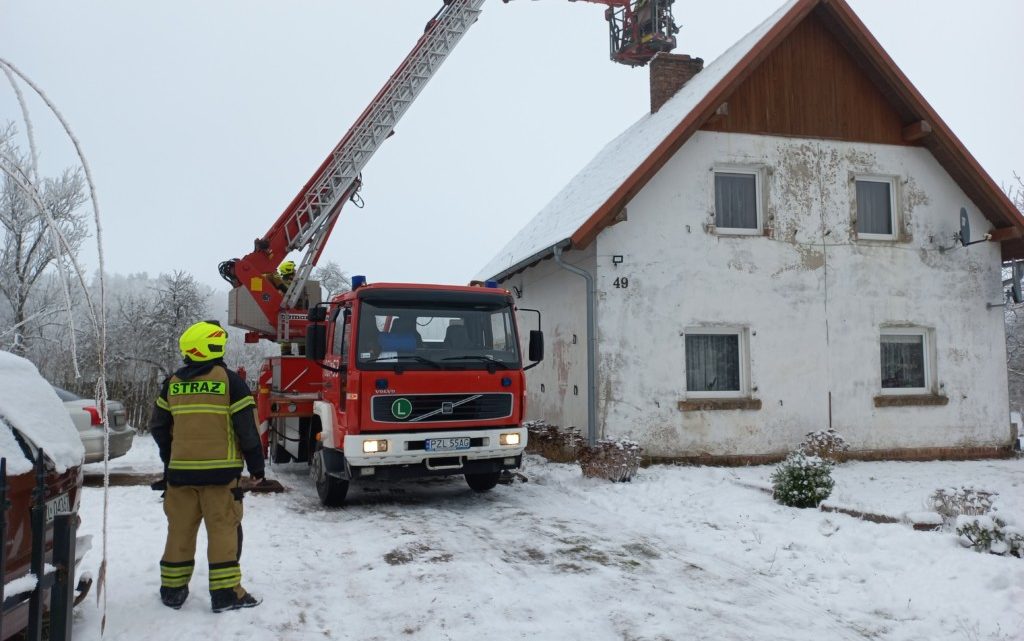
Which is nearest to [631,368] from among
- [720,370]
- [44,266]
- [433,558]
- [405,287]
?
[720,370]

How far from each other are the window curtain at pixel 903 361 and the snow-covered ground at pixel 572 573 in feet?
13.8

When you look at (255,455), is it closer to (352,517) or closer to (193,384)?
(193,384)

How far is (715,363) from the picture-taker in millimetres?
12070

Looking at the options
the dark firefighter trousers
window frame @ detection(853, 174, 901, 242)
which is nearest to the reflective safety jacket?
the dark firefighter trousers

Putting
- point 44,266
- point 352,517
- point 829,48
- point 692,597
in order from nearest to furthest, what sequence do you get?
point 692,597 → point 352,517 → point 829,48 → point 44,266

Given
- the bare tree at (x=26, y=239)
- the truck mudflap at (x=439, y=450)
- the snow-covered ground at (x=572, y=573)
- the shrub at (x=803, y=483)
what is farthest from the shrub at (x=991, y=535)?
the bare tree at (x=26, y=239)

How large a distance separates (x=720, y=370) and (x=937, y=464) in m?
3.84

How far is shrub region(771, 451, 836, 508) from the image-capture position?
777 cm

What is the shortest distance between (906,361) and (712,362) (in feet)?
12.2

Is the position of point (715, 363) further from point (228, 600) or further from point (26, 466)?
point (26, 466)

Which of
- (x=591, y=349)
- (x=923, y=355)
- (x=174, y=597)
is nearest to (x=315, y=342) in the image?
(x=174, y=597)

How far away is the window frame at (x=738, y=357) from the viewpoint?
11867 mm

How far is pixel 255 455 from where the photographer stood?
475 centimetres

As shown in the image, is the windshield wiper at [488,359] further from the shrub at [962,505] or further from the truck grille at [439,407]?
the shrub at [962,505]
